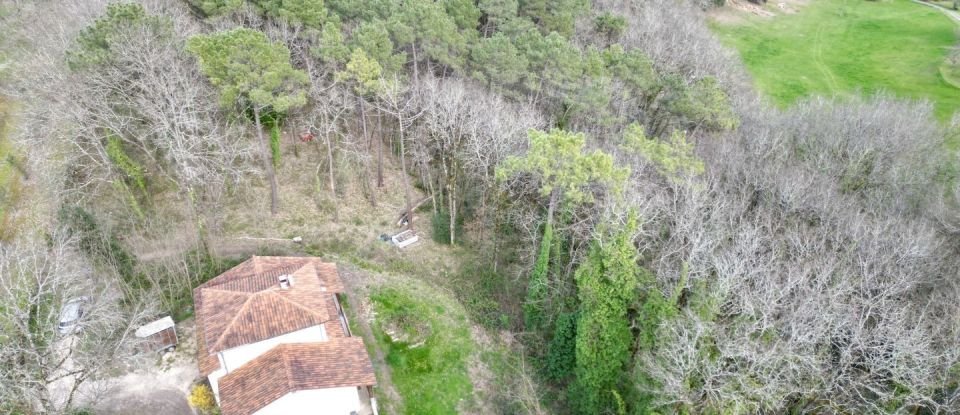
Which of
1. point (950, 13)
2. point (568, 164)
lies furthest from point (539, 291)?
point (950, 13)

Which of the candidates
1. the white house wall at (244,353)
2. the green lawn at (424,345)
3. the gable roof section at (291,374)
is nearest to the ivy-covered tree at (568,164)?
the green lawn at (424,345)

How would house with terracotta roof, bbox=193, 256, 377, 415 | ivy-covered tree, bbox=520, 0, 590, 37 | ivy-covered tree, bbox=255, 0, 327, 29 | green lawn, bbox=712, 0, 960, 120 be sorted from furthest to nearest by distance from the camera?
green lawn, bbox=712, 0, 960, 120, ivy-covered tree, bbox=520, 0, 590, 37, ivy-covered tree, bbox=255, 0, 327, 29, house with terracotta roof, bbox=193, 256, 377, 415

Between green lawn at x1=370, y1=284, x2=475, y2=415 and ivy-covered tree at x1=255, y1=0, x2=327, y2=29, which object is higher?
ivy-covered tree at x1=255, y1=0, x2=327, y2=29

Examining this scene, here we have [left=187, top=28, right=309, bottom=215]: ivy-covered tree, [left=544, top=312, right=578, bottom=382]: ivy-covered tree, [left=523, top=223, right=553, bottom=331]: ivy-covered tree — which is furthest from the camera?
[left=523, top=223, right=553, bottom=331]: ivy-covered tree

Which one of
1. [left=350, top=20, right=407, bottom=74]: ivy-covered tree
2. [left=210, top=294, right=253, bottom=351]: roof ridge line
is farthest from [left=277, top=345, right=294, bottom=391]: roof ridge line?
[left=350, top=20, right=407, bottom=74]: ivy-covered tree

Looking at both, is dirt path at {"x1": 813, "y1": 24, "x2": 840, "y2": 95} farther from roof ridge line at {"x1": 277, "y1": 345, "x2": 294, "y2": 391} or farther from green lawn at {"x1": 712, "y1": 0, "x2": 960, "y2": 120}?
roof ridge line at {"x1": 277, "y1": 345, "x2": 294, "y2": 391}

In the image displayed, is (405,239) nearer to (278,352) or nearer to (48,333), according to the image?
(278,352)
